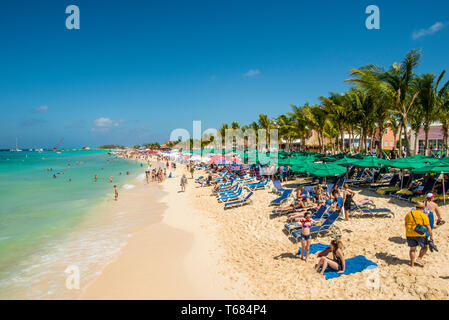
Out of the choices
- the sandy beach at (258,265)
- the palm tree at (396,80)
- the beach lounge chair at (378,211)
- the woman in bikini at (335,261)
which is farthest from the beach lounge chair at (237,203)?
the palm tree at (396,80)

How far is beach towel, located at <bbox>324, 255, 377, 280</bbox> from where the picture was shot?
205 inches

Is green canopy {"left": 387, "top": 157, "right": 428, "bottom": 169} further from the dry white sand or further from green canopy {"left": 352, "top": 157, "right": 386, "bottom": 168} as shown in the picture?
the dry white sand

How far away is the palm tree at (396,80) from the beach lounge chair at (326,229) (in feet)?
34.0

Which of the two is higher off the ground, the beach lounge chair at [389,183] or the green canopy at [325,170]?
the green canopy at [325,170]

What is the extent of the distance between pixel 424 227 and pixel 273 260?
11.0ft

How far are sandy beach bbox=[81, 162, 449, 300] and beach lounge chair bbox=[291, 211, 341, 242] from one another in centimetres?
22

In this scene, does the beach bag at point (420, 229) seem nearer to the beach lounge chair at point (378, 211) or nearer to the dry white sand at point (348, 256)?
the dry white sand at point (348, 256)

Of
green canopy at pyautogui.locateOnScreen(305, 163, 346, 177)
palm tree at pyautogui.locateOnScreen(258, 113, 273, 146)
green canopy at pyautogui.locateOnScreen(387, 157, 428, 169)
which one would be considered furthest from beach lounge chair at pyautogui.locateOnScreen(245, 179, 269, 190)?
palm tree at pyautogui.locateOnScreen(258, 113, 273, 146)

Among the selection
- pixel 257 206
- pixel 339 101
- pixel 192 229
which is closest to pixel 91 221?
pixel 192 229

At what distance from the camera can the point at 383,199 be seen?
1042cm

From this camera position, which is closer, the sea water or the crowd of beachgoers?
the crowd of beachgoers

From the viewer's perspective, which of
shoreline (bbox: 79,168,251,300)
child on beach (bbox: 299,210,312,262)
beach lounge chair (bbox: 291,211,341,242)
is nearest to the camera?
shoreline (bbox: 79,168,251,300)

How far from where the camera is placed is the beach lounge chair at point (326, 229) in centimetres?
720
